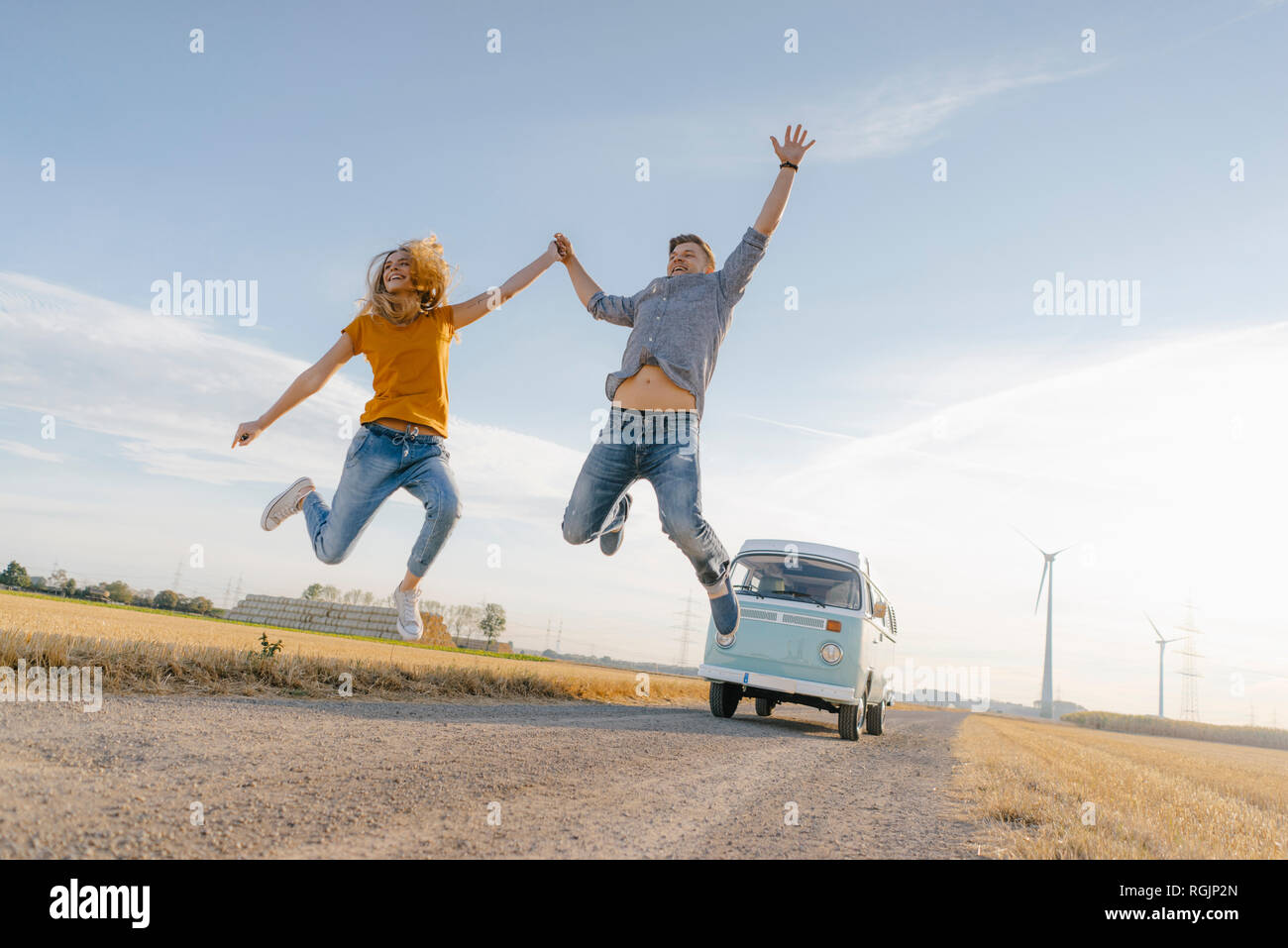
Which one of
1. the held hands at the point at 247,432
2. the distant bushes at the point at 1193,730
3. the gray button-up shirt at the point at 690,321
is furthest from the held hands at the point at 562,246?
the distant bushes at the point at 1193,730

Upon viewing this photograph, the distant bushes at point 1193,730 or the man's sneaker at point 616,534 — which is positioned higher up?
the man's sneaker at point 616,534

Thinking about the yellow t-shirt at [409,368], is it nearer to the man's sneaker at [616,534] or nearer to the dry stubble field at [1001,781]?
the man's sneaker at [616,534]

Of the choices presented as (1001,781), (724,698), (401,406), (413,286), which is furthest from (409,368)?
(724,698)

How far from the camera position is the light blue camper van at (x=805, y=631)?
11.4 metres

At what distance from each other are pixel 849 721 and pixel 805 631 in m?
1.76

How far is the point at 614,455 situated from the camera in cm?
470

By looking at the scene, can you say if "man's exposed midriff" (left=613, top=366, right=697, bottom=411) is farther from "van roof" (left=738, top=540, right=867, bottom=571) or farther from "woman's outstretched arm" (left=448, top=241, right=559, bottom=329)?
"van roof" (left=738, top=540, right=867, bottom=571)

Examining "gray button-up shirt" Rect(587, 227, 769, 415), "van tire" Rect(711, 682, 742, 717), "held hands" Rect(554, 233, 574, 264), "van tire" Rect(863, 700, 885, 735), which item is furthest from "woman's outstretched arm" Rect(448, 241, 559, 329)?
"van tire" Rect(863, 700, 885, 735)

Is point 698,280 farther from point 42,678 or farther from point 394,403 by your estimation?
point 42,678

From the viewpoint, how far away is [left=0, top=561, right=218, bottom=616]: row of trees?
87.2 meters

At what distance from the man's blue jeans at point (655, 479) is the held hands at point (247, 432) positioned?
77.0 inches

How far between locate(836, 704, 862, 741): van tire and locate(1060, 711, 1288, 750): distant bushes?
71499mm
